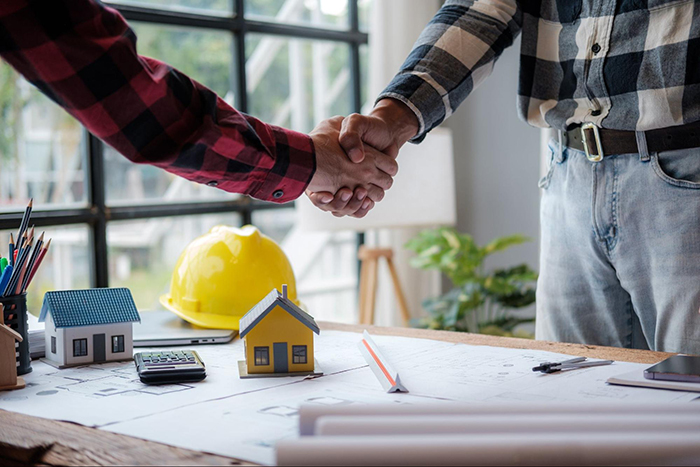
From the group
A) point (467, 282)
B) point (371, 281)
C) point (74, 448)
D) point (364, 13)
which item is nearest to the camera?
point (74, 448)

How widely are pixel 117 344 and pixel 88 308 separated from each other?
0.25ft

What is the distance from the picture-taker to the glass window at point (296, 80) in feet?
9.38

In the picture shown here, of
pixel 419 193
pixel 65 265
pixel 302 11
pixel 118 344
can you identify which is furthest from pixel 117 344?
pixel 302 11

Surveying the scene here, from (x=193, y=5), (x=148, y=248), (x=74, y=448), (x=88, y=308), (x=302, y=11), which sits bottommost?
(x=74, y=448)

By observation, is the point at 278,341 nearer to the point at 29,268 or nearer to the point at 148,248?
the point at 29,268

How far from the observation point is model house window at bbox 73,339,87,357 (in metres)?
1.05

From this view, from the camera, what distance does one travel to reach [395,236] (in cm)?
306

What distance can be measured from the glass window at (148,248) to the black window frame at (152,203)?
59 mm

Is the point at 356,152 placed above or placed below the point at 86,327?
above

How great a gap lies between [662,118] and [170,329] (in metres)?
0.87

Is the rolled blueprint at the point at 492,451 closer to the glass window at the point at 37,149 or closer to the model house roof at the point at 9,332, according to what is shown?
the model house roof at the point at 9,332

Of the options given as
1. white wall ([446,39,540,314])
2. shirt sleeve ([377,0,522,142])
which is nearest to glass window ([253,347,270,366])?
shirt sleeve ([377,0,522,142])

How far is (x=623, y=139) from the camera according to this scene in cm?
117

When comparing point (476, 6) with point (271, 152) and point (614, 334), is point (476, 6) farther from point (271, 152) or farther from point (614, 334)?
point (614, 334)
